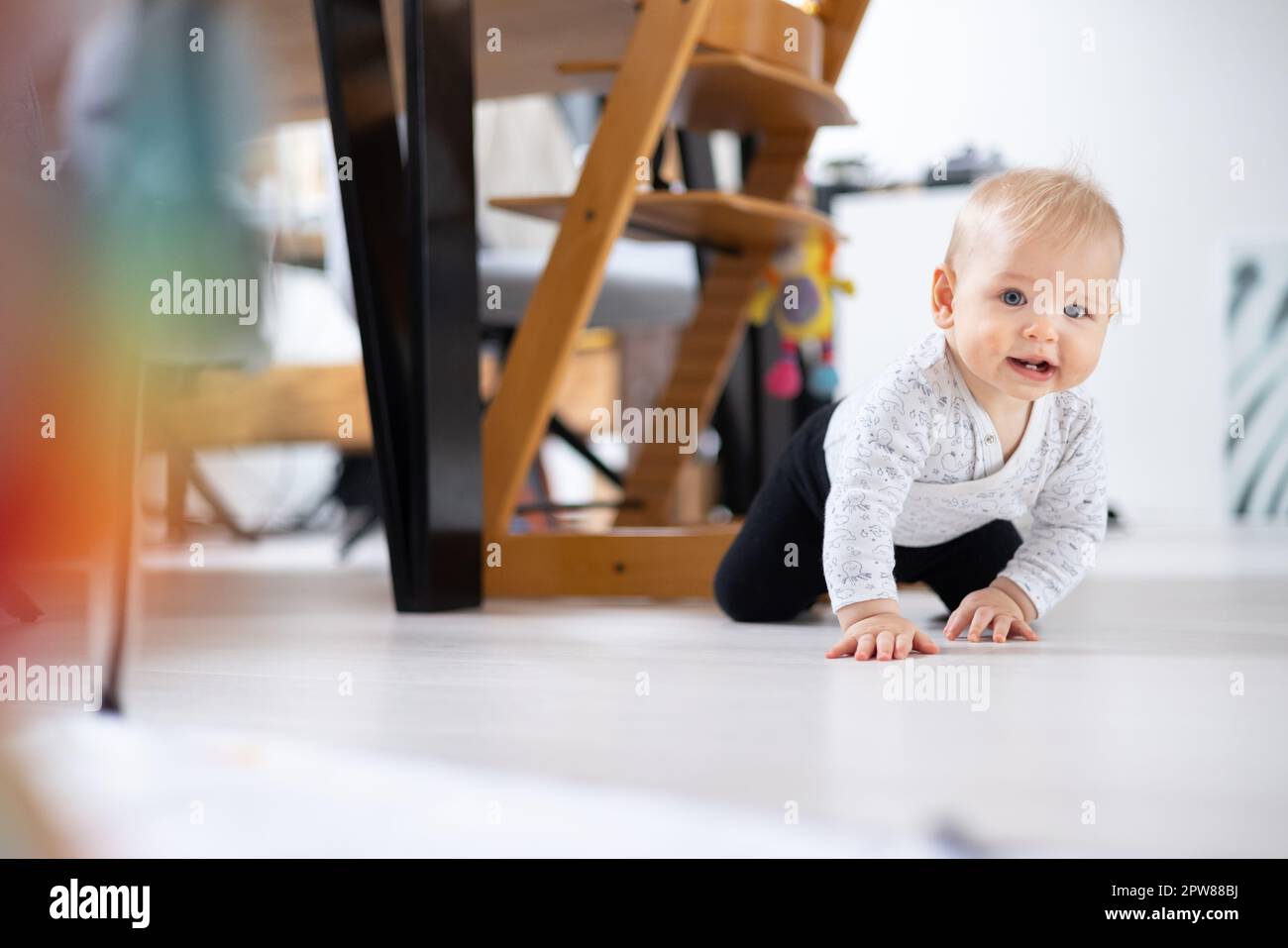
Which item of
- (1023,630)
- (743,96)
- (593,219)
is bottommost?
(1023,630)

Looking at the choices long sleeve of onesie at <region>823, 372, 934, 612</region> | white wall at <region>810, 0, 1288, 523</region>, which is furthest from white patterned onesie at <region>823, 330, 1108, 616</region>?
white wall at <region>810, 0, 1288, 523</region>

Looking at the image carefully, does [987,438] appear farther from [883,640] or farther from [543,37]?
[543,37]

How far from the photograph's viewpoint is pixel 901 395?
1.09 metres

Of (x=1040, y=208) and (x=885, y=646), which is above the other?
(x=1040, y=208)

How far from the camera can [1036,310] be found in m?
1.02

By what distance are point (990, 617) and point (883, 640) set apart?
170mm

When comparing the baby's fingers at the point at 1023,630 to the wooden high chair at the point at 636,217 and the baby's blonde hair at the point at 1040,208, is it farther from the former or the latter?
the wooden high chair at the point at 636,217

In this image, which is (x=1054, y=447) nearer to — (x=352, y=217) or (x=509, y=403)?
(x=509, y=403)

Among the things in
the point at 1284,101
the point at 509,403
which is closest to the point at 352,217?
the point at 509,403

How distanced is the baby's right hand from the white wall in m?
2.91

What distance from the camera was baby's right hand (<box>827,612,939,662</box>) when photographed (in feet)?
3.22

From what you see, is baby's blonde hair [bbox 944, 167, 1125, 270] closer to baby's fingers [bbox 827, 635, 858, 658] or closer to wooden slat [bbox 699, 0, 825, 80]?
baby's fingers [bbox 827, 635, 858, 658]

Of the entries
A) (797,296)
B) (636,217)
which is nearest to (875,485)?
(636,217)
